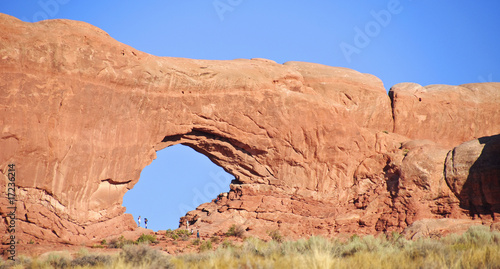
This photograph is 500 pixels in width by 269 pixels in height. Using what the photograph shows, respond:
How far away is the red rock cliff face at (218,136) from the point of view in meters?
21.6

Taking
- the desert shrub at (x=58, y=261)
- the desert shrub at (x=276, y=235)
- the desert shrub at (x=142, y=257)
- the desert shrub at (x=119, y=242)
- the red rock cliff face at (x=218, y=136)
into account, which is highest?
the red rock cliff face at (x=218, y=136)

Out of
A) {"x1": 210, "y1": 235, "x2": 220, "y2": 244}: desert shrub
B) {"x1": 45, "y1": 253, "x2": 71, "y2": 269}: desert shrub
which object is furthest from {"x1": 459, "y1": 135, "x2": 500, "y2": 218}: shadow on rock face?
{"x1": 45, "y1": 253, "x2": 71, "y2": 269}: desert shrub

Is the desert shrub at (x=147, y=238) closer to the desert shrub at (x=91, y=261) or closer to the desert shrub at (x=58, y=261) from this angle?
the desert shrub at (x=58, y=261)

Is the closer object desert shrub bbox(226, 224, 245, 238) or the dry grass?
the dry grass

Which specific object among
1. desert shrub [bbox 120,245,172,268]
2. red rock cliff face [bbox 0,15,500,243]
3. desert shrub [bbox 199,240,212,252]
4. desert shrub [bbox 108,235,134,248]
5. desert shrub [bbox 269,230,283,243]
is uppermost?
red rock cliff face [bbox 0,15,500,243]

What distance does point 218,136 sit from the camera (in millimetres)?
26859

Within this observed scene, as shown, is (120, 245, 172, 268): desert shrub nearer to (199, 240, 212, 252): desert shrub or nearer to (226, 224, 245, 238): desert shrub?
(199, 240, 212, 252): desert shrub

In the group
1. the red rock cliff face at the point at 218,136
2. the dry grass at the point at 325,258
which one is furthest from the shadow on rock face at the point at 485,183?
the dry grass at the point at 325,258

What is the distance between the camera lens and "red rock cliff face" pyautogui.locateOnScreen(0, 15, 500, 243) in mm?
21641

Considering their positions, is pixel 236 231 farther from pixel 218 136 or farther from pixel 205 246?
pixel 218 136

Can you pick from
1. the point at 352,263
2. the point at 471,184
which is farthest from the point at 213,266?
the point at 471,184

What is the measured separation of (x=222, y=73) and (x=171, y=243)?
8.25m

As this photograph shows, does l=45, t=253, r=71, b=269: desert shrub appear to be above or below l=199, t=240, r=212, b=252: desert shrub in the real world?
below

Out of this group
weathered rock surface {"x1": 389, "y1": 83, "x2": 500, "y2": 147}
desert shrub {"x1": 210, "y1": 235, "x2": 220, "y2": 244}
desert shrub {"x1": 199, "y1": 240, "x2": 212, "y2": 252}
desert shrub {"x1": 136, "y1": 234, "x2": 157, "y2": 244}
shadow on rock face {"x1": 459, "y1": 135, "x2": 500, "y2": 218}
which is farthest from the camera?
weathered rock surface {"x1": 389, "y1": 83, "x2": 500, "y2": 147}
